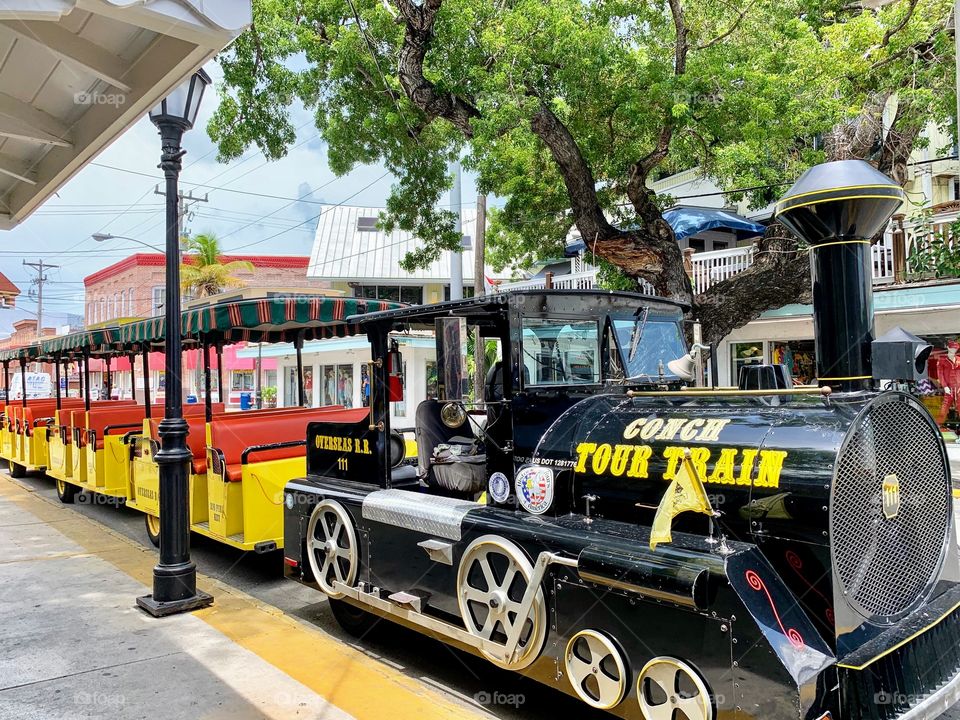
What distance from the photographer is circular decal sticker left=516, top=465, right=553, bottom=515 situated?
3.70m

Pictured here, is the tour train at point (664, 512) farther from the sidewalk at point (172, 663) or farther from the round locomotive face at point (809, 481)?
the sidewalk at point (172, 663)

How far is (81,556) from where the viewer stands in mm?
7246

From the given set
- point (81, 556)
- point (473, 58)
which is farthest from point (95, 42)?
point (473, 58)

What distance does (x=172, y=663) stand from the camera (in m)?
4.41

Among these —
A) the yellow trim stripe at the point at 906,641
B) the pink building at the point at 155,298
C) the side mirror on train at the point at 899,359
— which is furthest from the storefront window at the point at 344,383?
the yellow trim stripe at the point at 906,641

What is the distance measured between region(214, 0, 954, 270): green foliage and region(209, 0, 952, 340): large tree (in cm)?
3

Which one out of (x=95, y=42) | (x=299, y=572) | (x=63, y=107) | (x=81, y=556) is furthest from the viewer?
(x=81, y=556)

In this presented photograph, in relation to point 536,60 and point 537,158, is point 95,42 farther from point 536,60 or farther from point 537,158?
point 537,158

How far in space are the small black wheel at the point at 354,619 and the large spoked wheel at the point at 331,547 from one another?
0.24 m

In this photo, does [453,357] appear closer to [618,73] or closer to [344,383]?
[618,73]

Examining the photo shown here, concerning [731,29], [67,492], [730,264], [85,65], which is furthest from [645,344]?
→ [730,264]

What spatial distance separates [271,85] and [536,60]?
208 inches

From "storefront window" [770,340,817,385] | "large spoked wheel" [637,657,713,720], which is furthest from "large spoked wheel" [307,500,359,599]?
"storefront window" [770,340,817,385]

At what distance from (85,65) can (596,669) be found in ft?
12.5
